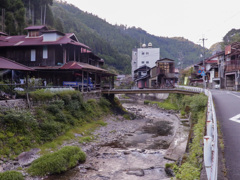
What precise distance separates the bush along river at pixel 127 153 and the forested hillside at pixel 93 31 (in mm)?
34793

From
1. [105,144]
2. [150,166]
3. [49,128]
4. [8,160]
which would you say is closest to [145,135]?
[105,144]

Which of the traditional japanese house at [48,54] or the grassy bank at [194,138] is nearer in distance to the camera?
the grassy bank at [194,138]

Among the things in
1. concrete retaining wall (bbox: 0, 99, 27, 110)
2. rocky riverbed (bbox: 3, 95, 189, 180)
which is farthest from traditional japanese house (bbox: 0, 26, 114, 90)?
rocky riverbed (bbox: 3, 95, 189, 180)

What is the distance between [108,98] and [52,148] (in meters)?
19.8

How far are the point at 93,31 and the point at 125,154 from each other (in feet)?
A: 421

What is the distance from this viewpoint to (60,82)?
2823 centimetres

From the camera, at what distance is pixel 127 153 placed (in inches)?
591

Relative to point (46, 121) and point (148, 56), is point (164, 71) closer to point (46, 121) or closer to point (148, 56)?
point (148, 56)

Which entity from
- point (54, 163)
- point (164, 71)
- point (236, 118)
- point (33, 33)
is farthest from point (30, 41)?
point (164, 71)

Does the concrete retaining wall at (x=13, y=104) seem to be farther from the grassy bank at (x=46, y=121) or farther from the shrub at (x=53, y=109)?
the shrub at (x=53, y=109)

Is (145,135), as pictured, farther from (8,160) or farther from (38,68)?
(38,68)

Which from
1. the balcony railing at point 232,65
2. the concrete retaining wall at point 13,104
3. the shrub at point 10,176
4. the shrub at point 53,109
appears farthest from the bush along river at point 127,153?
the balcony railing at point 232,65

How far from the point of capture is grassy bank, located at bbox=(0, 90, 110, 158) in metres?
12.5

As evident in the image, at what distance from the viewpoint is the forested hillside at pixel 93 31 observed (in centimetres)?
4212
